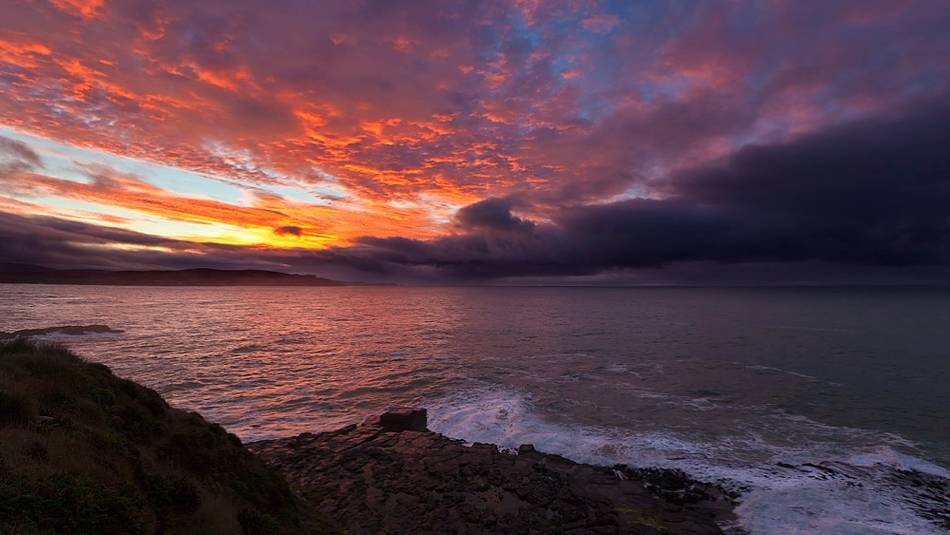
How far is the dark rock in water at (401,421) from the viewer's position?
23.2m

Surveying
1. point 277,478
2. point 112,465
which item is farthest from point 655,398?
point 112,465

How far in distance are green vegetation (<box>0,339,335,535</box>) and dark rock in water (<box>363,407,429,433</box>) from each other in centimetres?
995

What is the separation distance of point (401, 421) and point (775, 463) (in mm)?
18817

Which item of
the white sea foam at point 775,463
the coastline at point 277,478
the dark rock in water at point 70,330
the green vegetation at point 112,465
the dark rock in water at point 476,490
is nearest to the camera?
the green vegetation at point 112,465

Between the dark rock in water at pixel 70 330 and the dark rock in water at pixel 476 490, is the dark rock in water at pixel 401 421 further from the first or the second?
the dark rock in water at pixel 70 330

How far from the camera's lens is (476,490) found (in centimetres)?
1614

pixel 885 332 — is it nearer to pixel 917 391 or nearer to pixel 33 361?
pixel 917 391

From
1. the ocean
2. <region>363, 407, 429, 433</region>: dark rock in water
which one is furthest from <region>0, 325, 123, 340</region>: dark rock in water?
<region>363, 407, 429, 433</region>: dark rock in water

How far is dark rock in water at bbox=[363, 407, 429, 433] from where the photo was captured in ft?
76.1

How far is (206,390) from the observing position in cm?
3155

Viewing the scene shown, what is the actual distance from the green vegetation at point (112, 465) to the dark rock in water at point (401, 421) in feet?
32.6

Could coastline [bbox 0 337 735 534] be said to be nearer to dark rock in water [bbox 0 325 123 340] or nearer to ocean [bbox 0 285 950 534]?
ocean [bbox 0 285 950 534]

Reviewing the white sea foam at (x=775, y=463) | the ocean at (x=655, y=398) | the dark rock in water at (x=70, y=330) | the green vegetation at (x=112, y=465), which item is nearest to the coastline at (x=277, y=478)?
the green vegetation at (x=112, y=465)

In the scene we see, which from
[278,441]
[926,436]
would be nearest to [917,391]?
[926,436]
